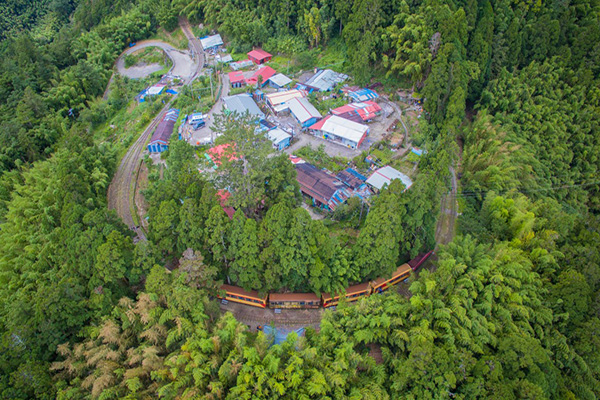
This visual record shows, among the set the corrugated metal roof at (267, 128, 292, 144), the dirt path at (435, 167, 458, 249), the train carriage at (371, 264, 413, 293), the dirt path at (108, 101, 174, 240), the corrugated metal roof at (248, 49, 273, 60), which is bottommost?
the dirt path at (435, 167, 458, 249)

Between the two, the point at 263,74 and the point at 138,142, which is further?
the point at 263,74

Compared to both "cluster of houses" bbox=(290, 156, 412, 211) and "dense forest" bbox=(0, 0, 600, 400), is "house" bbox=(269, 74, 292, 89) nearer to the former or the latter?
"dense forest" bbox=(0, 0, 600, 400)

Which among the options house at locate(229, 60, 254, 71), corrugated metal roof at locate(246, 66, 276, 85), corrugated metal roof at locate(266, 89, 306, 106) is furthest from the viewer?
house at locate(229, 60, 254, 71)

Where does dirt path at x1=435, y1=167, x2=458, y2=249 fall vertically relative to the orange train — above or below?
below

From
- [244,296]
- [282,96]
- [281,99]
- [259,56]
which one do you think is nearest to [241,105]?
[281,99]

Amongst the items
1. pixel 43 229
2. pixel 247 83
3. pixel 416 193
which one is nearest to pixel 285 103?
pixel 247 83

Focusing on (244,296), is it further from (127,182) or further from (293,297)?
(127,182)

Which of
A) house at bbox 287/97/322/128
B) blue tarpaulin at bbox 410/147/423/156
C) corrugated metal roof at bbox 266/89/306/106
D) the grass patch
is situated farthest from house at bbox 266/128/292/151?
the grass patch
